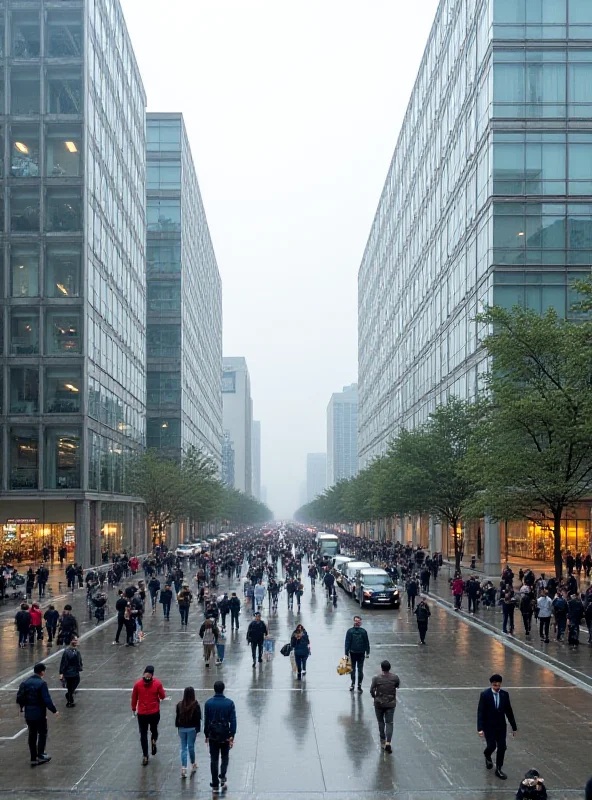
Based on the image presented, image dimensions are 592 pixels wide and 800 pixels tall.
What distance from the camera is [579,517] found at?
185 ft

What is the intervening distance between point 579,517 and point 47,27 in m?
49.0

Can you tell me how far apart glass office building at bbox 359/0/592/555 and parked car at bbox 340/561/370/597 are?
1479cm

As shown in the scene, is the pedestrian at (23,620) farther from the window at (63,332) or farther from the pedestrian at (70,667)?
the window at (63,332)

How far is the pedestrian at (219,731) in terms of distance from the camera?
1202 cm

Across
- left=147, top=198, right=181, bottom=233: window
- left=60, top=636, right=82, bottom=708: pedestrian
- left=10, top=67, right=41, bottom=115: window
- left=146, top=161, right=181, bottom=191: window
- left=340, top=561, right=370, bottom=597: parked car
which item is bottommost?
left=340, top=561, right=370, bottom=597: parked car

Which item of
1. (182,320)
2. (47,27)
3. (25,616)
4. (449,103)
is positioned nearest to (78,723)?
(25,616)

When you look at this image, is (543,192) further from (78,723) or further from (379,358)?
(379,358)

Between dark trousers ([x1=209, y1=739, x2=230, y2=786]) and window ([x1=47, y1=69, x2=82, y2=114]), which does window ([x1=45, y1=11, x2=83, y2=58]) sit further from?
dark trousers ([x1=209, y1=739, x2=230, y2=786])

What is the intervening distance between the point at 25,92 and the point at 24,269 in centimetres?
1230

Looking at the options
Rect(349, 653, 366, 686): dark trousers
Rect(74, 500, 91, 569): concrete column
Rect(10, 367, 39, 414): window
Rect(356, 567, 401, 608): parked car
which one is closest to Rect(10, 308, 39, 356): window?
Rect(10, 367, 39, 414): window

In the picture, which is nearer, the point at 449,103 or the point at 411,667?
the point at 411,667

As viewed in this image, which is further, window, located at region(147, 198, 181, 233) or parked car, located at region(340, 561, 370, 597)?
window, located at region(147, 198, 181, 233)

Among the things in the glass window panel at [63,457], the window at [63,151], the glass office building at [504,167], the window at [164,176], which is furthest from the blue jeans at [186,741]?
the window at [164,176]

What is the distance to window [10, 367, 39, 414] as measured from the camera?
55438 millimetres
